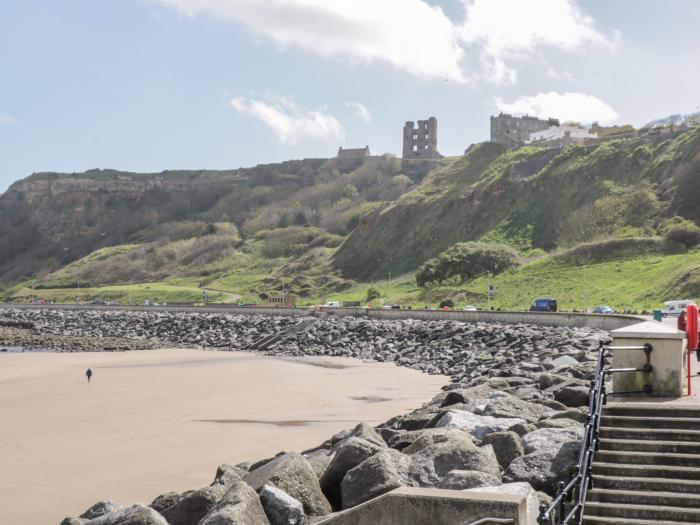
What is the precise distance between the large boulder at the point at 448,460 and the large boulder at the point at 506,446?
33cm

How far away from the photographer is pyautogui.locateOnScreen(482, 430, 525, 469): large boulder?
10.9 meters

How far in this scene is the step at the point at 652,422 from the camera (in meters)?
9.92

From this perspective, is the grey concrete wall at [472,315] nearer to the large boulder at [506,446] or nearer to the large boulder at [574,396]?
the large boulder at [574,396]

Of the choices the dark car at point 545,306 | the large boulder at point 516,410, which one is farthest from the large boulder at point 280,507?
the dark car at point 545,306

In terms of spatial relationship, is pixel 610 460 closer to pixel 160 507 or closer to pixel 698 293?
pixel 160 507

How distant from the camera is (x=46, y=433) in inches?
871

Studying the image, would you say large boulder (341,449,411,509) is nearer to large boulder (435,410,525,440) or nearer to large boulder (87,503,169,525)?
large boulder (87,503,169,525)

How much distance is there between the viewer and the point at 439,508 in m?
7.04

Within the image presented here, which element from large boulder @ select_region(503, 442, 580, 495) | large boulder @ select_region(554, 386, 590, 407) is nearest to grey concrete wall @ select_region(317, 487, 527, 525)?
large boulder @ select_region(503, 442, 580, 495)

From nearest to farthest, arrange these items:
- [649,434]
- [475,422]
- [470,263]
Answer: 1. [649,434]
2. [475,422]
3. [470,263]

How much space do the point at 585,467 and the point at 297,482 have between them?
3637 millimetres

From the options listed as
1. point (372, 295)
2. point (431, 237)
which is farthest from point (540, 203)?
point (372, 295)

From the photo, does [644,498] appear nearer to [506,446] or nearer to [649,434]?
[649,434]

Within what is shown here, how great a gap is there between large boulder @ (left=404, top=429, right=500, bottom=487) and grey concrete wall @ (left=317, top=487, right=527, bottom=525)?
2.57 meters
